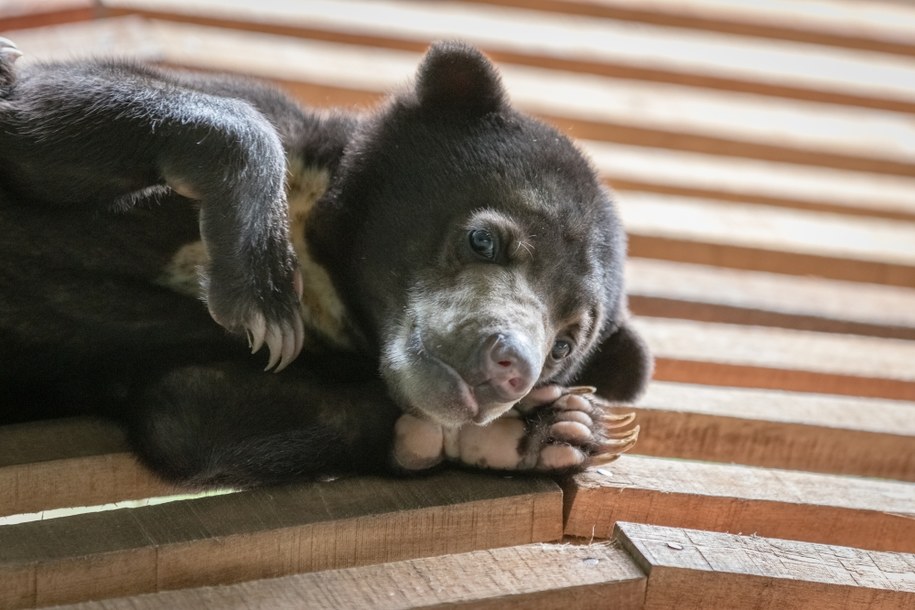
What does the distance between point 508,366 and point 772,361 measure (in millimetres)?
1815

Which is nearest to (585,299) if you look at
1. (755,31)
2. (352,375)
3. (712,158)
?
(352,375)

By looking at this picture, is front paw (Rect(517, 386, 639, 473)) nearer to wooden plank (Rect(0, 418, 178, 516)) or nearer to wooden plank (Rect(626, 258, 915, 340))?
wooden plank (Rect(0, 418, 178, 516))

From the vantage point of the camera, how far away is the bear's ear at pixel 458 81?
431 cm

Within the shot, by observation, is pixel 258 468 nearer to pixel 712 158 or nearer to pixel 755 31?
pixel 712 158

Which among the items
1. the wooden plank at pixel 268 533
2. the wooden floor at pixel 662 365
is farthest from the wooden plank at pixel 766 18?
the wooden plank at pixel 268 533

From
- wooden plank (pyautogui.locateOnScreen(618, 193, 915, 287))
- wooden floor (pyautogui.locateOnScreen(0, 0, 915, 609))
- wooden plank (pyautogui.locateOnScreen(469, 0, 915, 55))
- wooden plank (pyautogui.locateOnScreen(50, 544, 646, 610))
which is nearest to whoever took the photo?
wooden plank (pyautogui.locateOnScreen(50, 544, 646, 610))

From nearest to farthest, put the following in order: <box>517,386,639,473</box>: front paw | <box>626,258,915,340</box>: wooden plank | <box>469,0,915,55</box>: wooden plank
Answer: <box>517,386,639,473</box>: front paw < <box>626,258,915,340</box>: wooden plank < <box>469,0,915,55</box>: wooden plank

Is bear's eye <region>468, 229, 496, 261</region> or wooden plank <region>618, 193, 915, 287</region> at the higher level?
bear's eye <region>468, 229, 496, 261</region>

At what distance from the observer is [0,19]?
20.3 ft

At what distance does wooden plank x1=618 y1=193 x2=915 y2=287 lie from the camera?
571 centimetres

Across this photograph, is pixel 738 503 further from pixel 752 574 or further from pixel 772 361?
pixel 772 361

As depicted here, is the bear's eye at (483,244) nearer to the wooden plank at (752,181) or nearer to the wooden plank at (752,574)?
the wooden plank at (752,574)

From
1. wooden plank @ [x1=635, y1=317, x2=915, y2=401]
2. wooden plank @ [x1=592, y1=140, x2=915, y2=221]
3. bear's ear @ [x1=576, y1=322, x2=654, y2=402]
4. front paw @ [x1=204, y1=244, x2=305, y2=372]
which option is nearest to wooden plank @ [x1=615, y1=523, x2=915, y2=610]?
bear's ear @ [x1=576, y1=322, x2=654, y2=402]

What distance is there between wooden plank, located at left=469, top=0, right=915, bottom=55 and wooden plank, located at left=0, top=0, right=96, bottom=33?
200 cm
